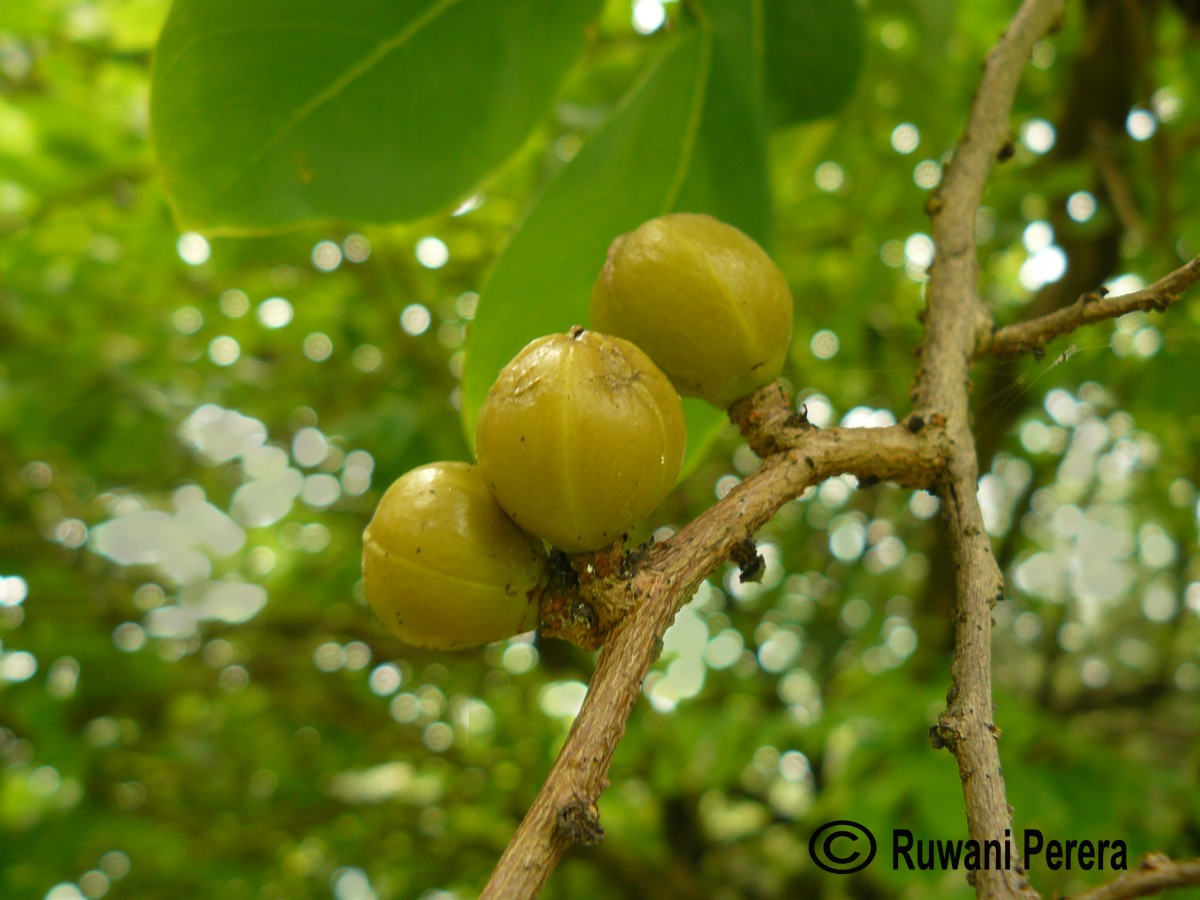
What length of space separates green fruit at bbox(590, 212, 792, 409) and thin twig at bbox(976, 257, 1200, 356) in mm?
311

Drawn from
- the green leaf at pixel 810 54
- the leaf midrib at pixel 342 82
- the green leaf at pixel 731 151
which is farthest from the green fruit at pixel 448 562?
the green leaf at pixel 810 54

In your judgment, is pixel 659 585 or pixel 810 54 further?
pixel 810 54

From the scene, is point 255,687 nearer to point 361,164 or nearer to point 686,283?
point 361,164

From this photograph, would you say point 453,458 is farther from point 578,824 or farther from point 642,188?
point 578,824

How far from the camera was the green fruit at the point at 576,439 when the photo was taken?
1.14 m

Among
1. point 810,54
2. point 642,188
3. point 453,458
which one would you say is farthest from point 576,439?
point 453,458

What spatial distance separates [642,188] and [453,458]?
2.13m

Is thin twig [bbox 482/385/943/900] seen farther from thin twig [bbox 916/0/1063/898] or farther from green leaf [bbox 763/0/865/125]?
green leaf [bbox 763/0/865/125]

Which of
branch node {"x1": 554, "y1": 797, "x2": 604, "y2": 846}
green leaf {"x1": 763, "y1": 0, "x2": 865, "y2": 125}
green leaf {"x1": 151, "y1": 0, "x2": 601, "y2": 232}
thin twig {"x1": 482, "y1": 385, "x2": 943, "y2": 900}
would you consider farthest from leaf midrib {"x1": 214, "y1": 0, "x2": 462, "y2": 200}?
branch node {"x1": 554, "y1": 797, "x2": 604, "y2": 846}

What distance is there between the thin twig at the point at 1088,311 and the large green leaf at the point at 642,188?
0.66 meters

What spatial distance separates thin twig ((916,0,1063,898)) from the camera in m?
0.90

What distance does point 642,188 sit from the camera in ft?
6.42

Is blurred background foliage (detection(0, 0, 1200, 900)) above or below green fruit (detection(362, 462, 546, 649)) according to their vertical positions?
below

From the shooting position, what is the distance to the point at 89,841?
4.13 metres
